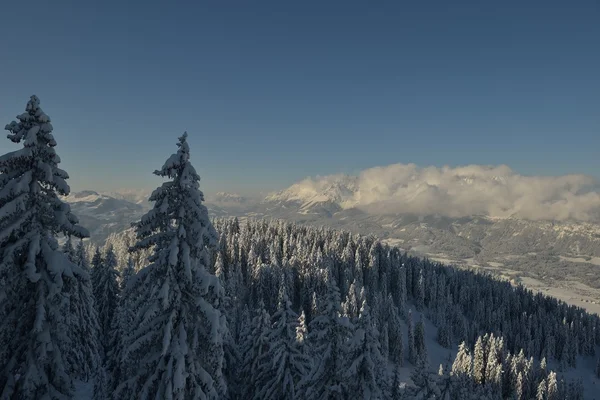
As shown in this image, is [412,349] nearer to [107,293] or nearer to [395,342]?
[395,342]

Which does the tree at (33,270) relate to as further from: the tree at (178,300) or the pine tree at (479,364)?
the pine tree at (479,364)

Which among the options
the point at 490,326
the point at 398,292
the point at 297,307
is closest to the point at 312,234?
the point at 398,292

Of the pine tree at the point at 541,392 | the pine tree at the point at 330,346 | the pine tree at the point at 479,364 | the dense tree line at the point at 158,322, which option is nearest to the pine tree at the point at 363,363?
the dense tree line at the point at 158,322

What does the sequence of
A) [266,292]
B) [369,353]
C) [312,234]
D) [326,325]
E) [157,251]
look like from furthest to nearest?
[312,234] < [266,292] < [326,325] < [369,353] < [157,251]

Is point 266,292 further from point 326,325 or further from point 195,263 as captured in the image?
point 195,263

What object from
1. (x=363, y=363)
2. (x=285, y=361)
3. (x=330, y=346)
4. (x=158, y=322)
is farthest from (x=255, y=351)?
(x=158, y=322)

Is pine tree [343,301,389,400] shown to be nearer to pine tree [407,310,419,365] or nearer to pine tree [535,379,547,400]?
pine tree [407,310,419,365]
